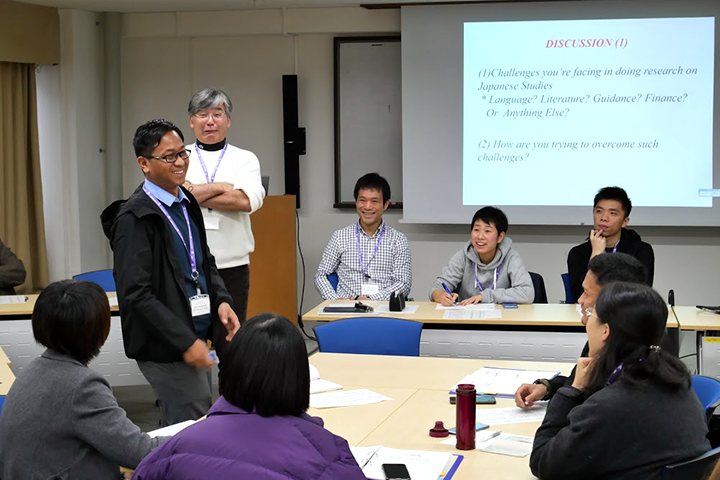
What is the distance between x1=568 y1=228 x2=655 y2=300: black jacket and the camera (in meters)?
5.00

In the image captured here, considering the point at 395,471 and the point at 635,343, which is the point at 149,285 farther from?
the point at 635,343

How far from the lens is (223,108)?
4219 millimetres

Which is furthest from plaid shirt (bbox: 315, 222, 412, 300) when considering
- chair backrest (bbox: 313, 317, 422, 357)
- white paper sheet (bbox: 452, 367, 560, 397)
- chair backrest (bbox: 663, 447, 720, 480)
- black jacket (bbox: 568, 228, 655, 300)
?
chair backrest (bbox: 663, 447, 720, 480)

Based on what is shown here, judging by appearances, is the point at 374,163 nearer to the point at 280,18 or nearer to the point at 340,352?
the point at 280,18

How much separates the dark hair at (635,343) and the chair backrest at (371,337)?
5.88 feet

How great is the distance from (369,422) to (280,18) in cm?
507

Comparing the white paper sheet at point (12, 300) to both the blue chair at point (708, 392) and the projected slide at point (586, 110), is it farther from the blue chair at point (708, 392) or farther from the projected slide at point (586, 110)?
the blue chair at point (708, 392)

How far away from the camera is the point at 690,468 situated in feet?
6.77

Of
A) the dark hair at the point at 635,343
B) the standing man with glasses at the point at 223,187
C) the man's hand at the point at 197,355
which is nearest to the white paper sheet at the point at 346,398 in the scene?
the man's hand at the point at 197,355

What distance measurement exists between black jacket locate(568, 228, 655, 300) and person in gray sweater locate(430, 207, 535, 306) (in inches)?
15.0

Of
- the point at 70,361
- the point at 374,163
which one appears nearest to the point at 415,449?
the point at 70,361

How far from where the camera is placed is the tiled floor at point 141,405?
4.95 metres

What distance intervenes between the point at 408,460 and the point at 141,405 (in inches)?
137

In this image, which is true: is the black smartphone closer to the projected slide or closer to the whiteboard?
the projected slide
